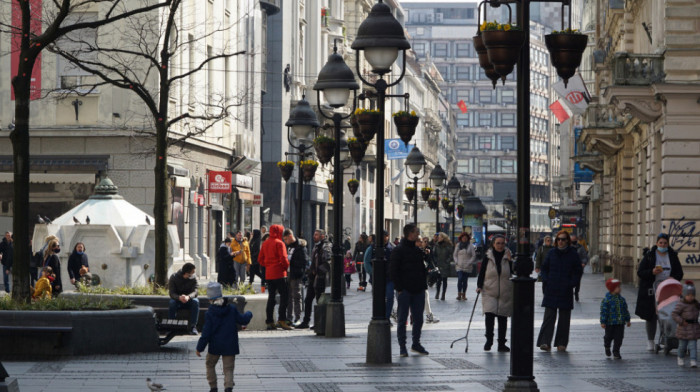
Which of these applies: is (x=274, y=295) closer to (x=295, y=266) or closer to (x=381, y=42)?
(x=295, y=266)

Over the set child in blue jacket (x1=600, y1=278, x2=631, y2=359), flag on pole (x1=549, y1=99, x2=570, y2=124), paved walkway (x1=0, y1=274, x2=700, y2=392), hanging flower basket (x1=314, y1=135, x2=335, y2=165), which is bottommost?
paved walkway (x1=0, y1=274, x2=700, y2=392)

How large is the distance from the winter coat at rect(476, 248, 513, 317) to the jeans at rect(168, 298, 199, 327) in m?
4.01

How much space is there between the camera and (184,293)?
19172mm

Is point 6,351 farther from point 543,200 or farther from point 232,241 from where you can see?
point 543,200

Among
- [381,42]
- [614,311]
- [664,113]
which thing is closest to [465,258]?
[664,113]

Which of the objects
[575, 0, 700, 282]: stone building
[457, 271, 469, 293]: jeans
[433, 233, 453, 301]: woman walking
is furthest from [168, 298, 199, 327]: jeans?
[433, 233, 453, 301]: woman walking

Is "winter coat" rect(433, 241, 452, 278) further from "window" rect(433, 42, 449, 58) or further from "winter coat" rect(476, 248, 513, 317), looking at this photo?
"window" rect(433, 42, 449, 58)

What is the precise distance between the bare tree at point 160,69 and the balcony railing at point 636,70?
29.0 feet

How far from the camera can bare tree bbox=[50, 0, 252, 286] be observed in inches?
815

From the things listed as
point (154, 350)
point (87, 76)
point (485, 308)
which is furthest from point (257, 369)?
point (87, 76)

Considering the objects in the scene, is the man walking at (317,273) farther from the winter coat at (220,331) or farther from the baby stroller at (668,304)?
the winter coat at (220,331)

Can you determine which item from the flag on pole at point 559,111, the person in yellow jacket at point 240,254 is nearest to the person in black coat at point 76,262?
the person in yellow jacket at point 240,254

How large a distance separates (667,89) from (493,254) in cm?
1327

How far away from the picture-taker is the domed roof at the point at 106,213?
2781 cm
